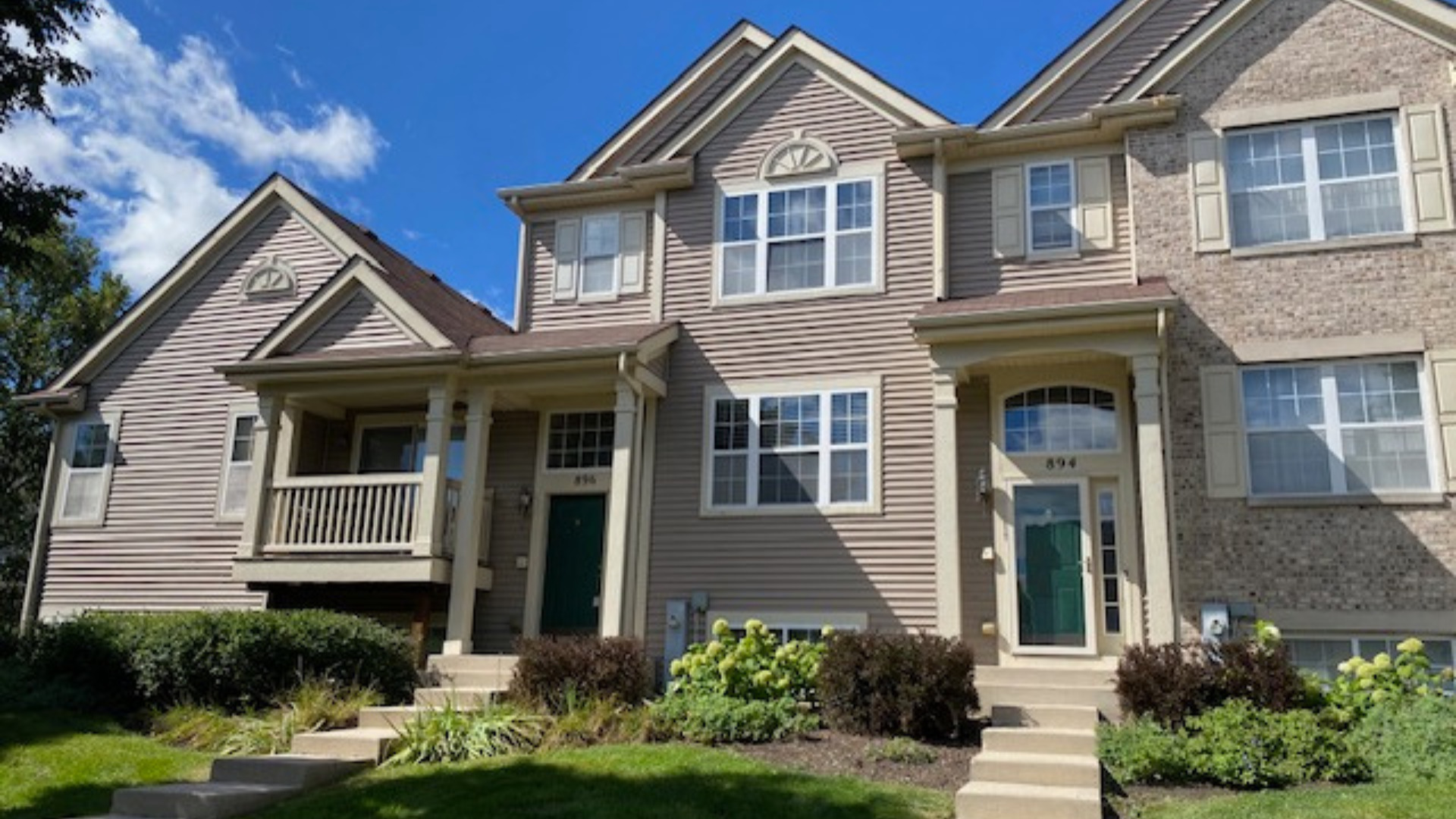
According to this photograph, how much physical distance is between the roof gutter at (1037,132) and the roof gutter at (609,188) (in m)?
2.96

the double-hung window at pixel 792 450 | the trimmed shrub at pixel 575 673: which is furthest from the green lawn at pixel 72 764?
the double-hung window at pixel 792 450

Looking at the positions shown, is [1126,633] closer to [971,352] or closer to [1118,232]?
[971,352]

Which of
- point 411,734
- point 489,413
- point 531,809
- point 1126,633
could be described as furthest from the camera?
point 489,413

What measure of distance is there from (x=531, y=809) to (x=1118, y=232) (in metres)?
9.50

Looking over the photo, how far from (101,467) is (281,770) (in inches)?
422

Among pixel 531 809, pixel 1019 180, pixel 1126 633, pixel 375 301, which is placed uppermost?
pixel 1019 180

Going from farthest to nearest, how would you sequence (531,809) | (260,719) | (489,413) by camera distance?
(489,413), (260,719), (531,809)

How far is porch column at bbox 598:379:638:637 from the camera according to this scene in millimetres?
12883

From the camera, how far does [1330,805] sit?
7.14 metres

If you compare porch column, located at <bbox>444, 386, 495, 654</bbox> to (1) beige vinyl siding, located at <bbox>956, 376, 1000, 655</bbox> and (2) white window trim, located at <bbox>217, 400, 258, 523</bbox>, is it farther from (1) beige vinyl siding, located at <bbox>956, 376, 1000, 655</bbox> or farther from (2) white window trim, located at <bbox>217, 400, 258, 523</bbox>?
(1) beige vinyl siding, located at <bbox>956, 376, 1000, 655</bbox>

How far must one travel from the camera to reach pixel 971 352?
1225 centimetres

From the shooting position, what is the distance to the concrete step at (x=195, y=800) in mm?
7918

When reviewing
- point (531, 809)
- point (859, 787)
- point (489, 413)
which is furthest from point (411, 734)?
point (489, 413)

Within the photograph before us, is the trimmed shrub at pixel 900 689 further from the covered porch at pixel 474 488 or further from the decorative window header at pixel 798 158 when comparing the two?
the decorative window header at pixel 798 158
